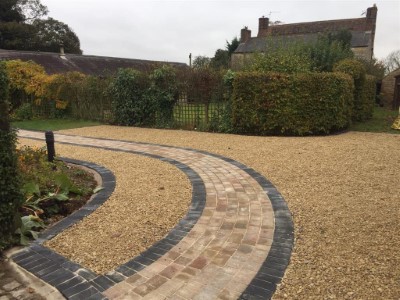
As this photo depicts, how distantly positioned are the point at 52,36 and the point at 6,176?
3841 cm

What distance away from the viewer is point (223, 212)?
3766mm

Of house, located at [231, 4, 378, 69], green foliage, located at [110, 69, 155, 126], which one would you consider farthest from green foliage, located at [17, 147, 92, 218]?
house, located at [231, 4, 378, 69]

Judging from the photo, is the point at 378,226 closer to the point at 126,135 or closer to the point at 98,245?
the point at 98,245

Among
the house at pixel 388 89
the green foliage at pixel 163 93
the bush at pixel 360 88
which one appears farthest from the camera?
the house at pixel 388 89

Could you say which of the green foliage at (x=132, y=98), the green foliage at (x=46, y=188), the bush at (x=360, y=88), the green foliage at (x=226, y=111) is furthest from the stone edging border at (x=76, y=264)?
the bush at (x=360, y=88)

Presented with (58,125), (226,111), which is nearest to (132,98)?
(58,125)

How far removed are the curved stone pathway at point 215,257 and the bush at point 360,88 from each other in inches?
352

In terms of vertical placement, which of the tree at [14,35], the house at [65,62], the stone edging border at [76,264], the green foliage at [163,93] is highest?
the tree at [14,35]

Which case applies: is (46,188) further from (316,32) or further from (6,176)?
(316,32)

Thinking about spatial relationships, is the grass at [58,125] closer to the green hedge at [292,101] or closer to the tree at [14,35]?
the green hedge at [292,101]

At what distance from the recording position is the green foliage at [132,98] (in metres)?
12.0

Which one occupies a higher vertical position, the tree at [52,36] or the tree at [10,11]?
the tree at [10,11]

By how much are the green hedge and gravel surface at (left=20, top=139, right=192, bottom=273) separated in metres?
4.68

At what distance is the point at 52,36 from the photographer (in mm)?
35250
